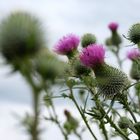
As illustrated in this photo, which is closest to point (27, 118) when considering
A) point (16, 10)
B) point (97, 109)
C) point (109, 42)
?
point (16, 10)

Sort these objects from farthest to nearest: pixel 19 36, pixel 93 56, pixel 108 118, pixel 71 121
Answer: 1. pixel 71 121
2. pixel 93 56
3. pixel 108 118
4. pixel 19 36

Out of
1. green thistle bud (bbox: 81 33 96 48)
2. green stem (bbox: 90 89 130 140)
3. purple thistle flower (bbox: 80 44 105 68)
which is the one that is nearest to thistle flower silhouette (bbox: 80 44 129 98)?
purple thistle flower (bbox: 80 44 105 68)

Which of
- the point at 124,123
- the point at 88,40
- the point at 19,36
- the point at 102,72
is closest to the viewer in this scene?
the point at 19,36

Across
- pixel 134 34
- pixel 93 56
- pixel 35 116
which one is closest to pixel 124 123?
pixel 93 56

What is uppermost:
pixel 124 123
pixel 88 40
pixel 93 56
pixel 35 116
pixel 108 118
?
pixel 88 40

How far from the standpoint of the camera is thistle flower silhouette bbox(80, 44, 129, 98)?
5.16 meters

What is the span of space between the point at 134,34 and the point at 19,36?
4.32 metres

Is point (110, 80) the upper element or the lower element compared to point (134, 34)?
lower

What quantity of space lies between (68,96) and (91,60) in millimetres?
624

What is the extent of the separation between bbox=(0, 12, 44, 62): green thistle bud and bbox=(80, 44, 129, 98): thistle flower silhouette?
2.77m

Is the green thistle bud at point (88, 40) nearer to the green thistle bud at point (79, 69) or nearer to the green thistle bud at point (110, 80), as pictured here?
the green thistle bud at point (79, 69)

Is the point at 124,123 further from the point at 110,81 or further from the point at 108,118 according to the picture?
the point at 108,118

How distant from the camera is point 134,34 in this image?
6.22 metres

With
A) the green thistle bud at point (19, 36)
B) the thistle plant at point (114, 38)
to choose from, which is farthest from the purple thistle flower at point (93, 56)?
the thistle plant at point (114, 38)
